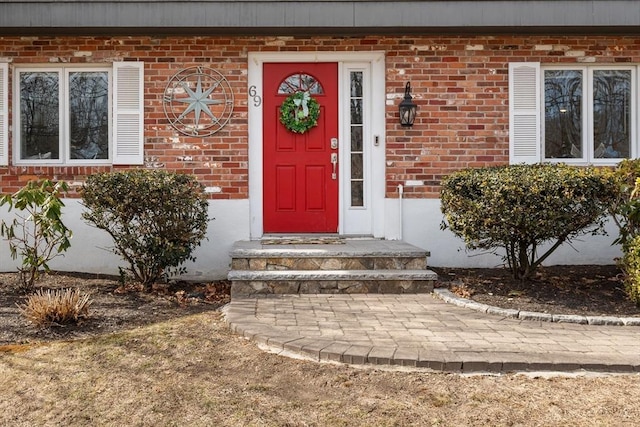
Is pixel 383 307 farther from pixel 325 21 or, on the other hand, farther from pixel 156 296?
pixel 325 21

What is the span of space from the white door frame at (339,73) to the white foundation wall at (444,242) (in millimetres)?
245

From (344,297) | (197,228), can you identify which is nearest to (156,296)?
(197,228)

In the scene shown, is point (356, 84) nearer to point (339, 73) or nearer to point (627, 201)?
point (339, 73)

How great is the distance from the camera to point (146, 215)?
5.98 metres

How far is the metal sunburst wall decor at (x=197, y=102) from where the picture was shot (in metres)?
7.21

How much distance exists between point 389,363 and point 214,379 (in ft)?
3.65

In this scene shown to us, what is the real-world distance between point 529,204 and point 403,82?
104 inches

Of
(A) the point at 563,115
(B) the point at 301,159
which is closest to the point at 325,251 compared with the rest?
(B) the point at 301,159

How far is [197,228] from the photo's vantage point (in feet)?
20.7

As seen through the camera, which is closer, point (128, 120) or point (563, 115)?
point (128, 120)

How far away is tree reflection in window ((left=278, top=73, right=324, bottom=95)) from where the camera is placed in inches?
293

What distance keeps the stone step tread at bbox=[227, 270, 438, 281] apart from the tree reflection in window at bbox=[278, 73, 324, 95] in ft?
8.66

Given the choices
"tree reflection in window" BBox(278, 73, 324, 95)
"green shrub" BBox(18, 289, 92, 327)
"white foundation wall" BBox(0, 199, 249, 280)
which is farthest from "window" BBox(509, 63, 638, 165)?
"green shrub" BBox(18, 289, 92, 327)

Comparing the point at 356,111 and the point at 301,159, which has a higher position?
the point at 356,111
